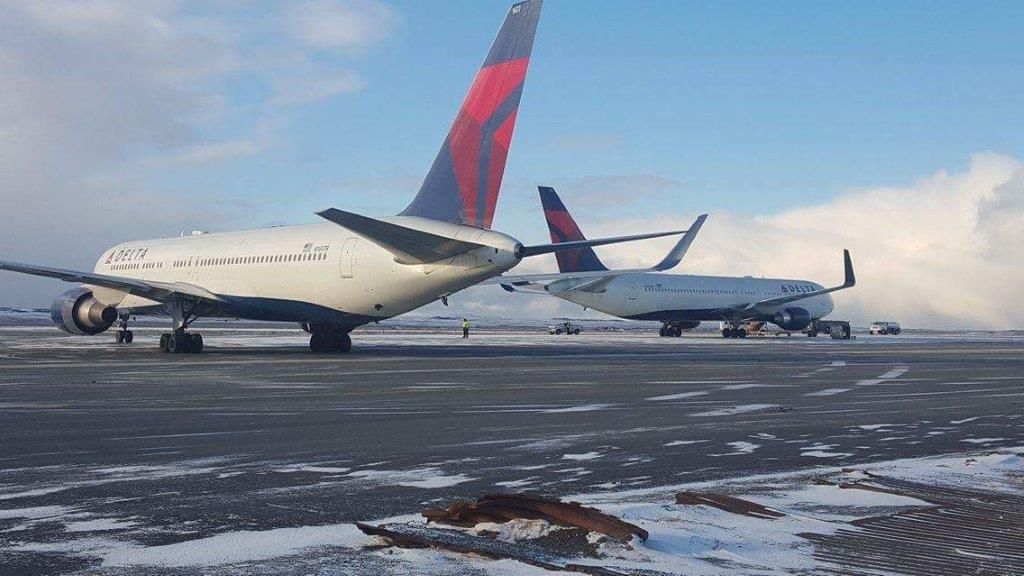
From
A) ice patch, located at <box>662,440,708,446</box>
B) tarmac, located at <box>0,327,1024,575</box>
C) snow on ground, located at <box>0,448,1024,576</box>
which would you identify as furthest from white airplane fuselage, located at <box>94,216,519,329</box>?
snow on ground, located at <box>0,448,1024,576</box>

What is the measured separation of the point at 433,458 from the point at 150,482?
2.56 meters

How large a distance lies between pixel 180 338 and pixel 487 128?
12.3 m

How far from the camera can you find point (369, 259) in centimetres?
2875

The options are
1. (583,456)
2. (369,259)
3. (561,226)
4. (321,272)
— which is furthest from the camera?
(561,226)

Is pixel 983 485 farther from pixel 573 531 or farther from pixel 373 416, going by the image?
pixel 373 416

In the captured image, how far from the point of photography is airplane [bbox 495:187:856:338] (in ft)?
199

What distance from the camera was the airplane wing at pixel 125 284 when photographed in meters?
30.1

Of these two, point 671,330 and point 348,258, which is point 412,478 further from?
point 671,330

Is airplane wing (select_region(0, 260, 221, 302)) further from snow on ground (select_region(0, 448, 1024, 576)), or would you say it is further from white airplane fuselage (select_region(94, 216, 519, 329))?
snow on ground (select_region(0, 448, 1024, 576))

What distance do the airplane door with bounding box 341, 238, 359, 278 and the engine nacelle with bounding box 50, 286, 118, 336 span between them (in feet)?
32.6

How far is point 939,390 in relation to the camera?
63.7 ft

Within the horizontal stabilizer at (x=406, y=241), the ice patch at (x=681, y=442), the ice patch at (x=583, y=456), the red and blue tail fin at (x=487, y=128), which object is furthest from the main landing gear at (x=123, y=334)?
the ice patch at (x=583, y=456)

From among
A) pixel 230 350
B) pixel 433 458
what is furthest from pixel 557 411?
pixel 230 350

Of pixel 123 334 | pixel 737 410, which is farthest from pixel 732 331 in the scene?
pixel 737 410
